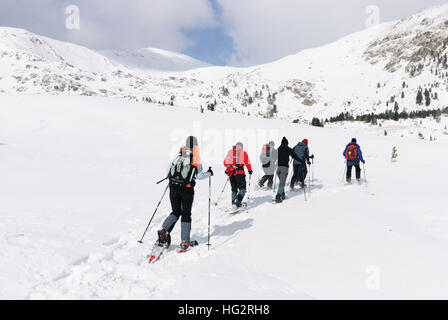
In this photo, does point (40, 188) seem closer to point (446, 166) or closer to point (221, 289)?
point (221, 289)

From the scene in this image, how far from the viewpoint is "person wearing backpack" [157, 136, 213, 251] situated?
5.99m

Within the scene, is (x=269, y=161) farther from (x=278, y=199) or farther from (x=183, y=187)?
(x=183, y=187)

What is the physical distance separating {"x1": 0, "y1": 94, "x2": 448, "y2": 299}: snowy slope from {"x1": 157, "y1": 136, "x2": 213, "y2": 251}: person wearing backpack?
569 millimetres

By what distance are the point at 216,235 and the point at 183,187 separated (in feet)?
6.26

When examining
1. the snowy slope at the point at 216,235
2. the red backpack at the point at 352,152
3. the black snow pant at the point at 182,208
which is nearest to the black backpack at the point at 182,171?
the black snow pant at the point at 182,208

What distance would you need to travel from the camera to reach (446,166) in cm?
1600

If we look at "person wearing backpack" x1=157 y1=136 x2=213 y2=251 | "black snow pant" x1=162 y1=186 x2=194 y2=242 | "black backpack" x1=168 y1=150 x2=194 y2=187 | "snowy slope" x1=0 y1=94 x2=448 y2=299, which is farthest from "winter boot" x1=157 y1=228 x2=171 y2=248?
"black backpack" x1=168 y1=150 x2=194 y2=187

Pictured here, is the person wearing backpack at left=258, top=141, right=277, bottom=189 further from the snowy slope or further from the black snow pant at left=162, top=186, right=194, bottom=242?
the black snow pant at left=162, top=186, right=194, bottom=242

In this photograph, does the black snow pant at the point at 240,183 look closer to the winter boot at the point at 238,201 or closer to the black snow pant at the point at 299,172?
the winter boot at the point at 238,201

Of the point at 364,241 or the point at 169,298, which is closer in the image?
the point at 169,298

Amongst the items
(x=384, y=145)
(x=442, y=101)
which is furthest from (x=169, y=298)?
(x=442, y=101)

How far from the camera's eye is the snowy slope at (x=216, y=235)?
4277 millimetres

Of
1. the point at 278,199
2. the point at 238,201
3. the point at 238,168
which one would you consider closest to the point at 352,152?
the point at 278,199
